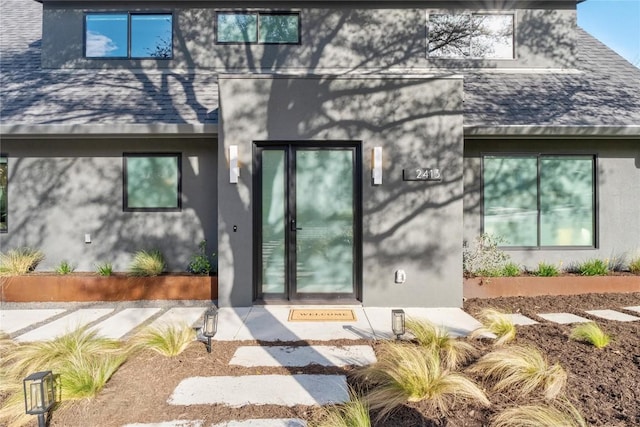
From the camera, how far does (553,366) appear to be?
3.18m

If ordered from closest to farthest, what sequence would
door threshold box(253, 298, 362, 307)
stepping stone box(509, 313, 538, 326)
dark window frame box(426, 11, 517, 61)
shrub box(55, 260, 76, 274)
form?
stepping stone box(509, 313, 538, 326), door threshold box(253, 298, 362, 307), shrub box(55, 260, 76, 274), dark window frame box(426, 11, 517, 61)

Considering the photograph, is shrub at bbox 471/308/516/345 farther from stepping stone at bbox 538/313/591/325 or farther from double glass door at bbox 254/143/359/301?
double glass door at bbox 254/143/359/301

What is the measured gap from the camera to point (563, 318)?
16.6 feet

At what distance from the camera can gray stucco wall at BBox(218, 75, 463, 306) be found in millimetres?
5652

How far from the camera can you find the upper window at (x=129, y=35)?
322 inches

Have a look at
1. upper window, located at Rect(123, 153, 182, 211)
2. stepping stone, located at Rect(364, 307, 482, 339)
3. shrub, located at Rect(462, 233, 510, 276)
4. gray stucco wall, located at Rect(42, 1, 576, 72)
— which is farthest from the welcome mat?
gray stucco wall, located at Rect(42, 1, 576, 72)

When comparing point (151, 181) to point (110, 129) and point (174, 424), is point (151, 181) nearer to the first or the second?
point (110, 129)

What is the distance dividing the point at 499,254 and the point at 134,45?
27.7 ft

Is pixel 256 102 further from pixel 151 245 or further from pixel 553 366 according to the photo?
pixel 553 366

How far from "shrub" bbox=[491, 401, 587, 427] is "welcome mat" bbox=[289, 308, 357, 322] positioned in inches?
106

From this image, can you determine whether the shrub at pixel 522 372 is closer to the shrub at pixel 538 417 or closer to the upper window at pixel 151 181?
the shrub at pixel 538 417

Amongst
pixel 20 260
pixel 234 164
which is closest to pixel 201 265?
pixel 234 164

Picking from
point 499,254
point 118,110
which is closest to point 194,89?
point 118,110

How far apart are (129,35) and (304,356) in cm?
788
